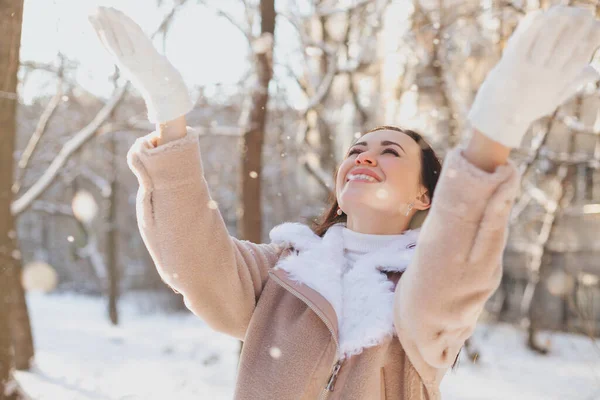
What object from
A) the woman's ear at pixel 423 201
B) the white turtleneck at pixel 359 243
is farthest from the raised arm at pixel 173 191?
the woman's ear at pixel 423 201

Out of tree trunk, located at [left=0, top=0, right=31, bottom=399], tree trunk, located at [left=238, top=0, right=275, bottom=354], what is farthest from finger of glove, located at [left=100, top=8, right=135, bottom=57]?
tree trunk, located at [left=238, top=0, right=275, bottom=354]

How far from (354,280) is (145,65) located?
31.4 inches

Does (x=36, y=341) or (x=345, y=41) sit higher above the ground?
(x=345, y=41)

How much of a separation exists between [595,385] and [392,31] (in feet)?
18.8

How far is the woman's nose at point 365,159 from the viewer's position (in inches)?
61.4

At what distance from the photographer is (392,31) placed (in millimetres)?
7629

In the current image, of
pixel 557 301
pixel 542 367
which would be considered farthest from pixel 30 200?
pixel 557 301

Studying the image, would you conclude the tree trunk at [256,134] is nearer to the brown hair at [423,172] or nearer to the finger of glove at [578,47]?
the brown hair at [423,172]

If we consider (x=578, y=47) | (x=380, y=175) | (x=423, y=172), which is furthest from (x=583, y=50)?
(x=423, y=172)

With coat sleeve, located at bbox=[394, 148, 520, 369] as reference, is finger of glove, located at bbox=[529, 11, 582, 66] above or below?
above

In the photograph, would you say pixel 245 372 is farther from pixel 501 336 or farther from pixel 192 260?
pixel 501 336

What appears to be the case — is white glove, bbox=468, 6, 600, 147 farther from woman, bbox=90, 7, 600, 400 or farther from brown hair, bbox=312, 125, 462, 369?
brown hair, bbox=312, 125, 462, 369

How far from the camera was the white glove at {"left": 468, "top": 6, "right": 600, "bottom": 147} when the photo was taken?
961 mm

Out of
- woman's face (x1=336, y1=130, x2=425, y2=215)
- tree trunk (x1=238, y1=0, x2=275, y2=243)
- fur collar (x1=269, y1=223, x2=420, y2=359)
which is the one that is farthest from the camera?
tree trunk (x1=238, y1=0, x2=275, y2=243)
